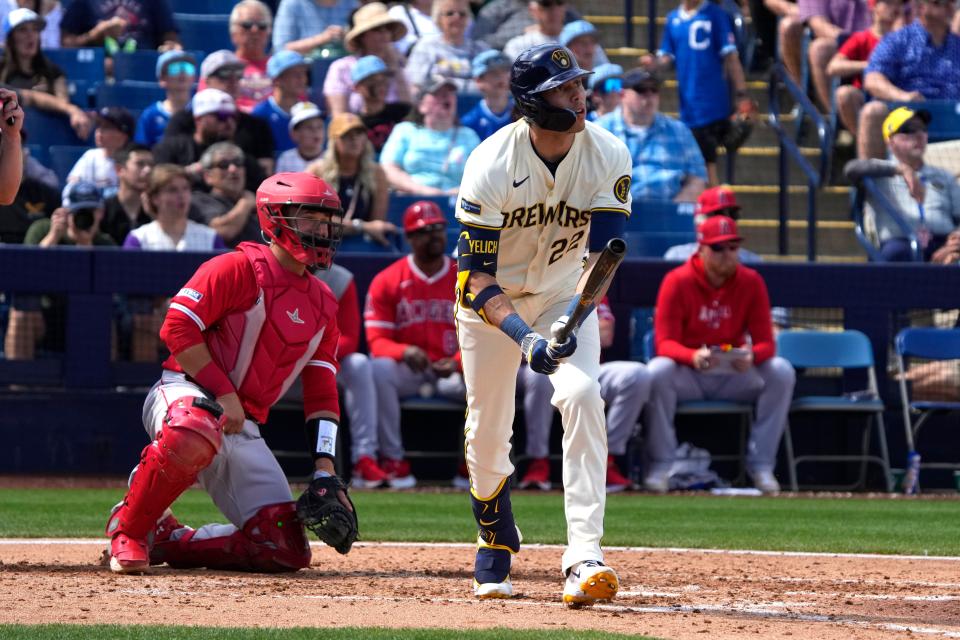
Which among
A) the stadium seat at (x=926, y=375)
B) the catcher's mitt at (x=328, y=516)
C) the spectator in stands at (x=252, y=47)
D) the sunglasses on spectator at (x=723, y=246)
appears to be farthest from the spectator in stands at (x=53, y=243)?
the stadium seat at (x=926, y=375)

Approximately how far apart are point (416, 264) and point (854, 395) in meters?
3.28

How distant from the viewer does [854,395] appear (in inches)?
425

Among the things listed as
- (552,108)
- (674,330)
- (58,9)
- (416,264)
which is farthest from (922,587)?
(58,9)

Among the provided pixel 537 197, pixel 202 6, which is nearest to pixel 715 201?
pixel 537 197

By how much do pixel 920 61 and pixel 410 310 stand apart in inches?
213

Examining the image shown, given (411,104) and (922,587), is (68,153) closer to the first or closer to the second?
(411,104)

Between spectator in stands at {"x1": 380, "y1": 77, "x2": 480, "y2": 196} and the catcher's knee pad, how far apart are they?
6509mm

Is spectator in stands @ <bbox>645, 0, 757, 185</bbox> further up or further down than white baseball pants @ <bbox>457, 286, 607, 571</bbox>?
further up

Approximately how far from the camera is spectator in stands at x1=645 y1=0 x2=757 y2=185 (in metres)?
13.4

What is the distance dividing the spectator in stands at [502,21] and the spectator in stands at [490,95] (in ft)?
4.37

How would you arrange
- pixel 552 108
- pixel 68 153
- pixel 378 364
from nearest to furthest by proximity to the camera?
1. pixel 552 108
2. pixel 378 364
3. pixel 68 153

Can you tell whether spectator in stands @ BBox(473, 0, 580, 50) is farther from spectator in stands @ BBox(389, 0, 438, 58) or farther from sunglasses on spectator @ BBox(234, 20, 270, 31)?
sunglasses on spectator @ BBox(234, 20, 270, 31)

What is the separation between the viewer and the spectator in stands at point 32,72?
12.0 meters

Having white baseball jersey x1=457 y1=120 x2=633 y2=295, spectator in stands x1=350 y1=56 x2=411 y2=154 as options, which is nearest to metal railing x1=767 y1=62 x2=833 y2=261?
spectator in stands x1=350 y1=56 x2=411 y2=154
